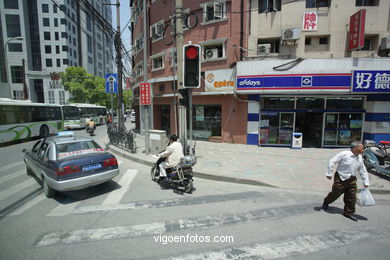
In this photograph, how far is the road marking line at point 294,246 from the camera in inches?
112

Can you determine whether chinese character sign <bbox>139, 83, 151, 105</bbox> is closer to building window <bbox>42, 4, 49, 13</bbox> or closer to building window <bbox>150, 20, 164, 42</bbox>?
building window <bbox>150, 20, 164, 42</bbox>

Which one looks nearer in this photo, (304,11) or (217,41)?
(304,11)

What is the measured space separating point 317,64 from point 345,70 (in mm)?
1367

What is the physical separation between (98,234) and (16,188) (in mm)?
4047

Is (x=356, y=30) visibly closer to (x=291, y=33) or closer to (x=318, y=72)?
(x=318, y=72)

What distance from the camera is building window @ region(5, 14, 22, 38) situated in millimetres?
41969

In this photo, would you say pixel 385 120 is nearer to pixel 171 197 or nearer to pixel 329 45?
pixel 329 45

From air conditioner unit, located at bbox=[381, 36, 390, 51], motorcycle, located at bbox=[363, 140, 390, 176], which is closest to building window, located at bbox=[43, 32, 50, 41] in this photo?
air conditioner unit, located at bbox=[381, 36, 390, 51]

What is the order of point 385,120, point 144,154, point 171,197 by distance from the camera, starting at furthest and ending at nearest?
point 385,120
point 144,154
point 171,197

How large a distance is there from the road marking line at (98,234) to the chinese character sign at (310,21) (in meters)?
12.2

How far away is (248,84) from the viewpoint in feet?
33.8

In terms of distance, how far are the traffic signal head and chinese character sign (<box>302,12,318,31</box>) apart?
25.9 ft

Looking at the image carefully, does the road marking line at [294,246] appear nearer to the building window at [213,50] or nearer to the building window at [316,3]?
the building window at [213,50]

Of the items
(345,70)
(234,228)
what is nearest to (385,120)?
(345,70)
